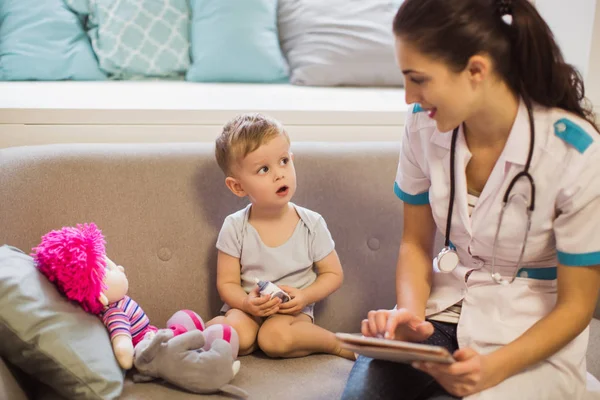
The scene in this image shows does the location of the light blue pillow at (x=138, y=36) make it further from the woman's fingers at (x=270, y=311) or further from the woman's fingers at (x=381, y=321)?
the woman's fingers at (x=381, y=321)

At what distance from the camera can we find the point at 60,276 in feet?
5.32

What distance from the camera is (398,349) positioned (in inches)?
47.5

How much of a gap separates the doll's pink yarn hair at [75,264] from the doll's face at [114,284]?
0.02m

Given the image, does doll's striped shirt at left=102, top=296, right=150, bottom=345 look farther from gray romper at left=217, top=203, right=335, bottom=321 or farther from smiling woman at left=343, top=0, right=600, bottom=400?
smiling woman at left=343, top=0, right=600, bottom=400

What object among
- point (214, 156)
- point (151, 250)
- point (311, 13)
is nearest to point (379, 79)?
point (311, 13)

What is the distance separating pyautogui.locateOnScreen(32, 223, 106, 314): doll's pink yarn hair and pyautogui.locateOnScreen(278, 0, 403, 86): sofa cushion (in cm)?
125

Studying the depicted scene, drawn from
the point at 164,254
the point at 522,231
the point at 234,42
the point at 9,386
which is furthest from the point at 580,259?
the point at 234,42

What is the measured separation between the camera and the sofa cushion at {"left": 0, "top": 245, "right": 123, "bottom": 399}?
1.49 meters

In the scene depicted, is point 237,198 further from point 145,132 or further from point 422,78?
point 422,78

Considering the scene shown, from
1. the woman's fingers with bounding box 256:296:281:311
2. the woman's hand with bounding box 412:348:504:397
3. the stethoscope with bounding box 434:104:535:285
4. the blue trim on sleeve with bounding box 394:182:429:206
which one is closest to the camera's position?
the woman's hand with bounding box 412:348:504:397

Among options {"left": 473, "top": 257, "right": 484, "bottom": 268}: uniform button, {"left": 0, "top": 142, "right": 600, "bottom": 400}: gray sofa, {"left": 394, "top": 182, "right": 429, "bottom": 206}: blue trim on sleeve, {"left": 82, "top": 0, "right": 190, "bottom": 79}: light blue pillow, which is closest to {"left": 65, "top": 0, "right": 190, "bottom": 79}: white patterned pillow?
{"left": 82, "top": 0, "right": 190, "bottom": 79}: light blue pillow

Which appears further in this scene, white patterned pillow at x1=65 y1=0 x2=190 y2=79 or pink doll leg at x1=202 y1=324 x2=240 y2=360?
white patterned pillow at x1=65 y1=0 x2=190 y2=79

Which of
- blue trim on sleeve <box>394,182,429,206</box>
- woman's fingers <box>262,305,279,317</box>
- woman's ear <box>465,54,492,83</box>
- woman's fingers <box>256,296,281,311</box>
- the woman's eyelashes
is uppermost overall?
woman's ear <box>465,54,492,83</box>

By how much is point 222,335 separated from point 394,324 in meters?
0.49
